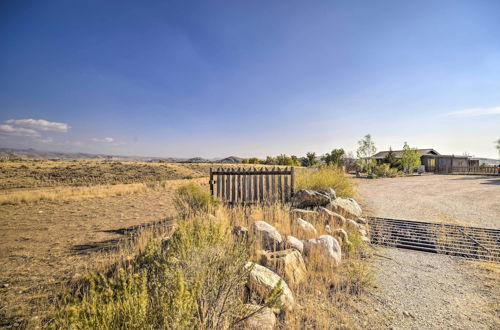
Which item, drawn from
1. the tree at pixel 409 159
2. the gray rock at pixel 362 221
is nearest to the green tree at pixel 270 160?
the tree at pixel 409 159

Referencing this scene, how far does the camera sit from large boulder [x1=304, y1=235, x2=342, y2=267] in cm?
339

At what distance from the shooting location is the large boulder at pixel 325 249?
339cm

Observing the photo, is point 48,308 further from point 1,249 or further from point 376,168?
point 376,168

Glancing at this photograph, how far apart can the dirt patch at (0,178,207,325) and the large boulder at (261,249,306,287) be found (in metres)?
2.65

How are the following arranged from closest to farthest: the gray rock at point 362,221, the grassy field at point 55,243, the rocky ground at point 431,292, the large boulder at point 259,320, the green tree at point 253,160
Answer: the large boulder at point 259,320 < the rocky ground at point 431,292 < the grassy field at point 55,243 < the gray rock at point 362,221 < the green tree at point 253,160

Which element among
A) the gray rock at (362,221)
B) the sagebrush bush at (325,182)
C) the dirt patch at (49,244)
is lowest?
the dirt patch at (49,244)

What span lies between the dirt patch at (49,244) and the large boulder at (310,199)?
4565 millimetres

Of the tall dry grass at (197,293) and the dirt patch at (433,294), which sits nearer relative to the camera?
the tall dry grass at (197,293)

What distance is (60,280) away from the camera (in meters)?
3.07

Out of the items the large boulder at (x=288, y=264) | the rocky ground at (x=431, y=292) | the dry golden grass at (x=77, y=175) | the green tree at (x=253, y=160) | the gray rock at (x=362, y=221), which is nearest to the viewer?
the rocky ground at (x=431, y=292)

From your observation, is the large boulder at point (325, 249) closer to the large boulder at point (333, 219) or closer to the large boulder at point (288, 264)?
the large boulder at point (288, 264)

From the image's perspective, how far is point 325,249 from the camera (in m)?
3.46

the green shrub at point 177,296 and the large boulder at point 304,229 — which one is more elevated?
the green shrub at point 177,296

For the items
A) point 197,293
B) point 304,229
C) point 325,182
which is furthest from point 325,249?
point 325,182
